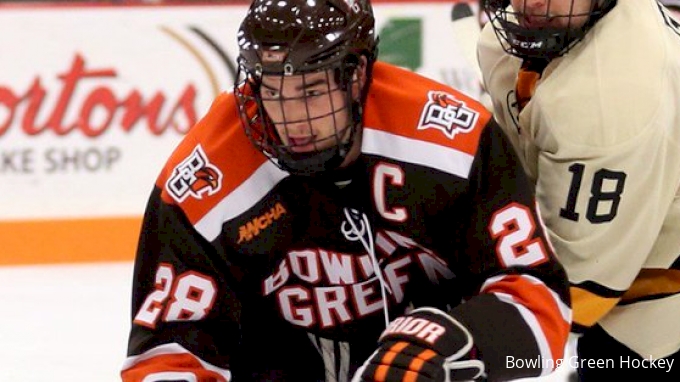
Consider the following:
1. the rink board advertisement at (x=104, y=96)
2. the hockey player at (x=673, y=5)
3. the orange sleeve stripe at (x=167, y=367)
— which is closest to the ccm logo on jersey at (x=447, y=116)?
the orange sleeve stripe at (x=167, y=367)

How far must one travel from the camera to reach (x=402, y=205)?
166 centimetres

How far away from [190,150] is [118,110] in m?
2.02

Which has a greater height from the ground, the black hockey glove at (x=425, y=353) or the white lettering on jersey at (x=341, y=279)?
the black hockey glove at (x=425, y=353)

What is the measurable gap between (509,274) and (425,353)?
0.70 ft

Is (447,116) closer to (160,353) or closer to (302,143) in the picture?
(302,143)

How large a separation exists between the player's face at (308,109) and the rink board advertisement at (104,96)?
201cm

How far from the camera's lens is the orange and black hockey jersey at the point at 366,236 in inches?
A: 64.1

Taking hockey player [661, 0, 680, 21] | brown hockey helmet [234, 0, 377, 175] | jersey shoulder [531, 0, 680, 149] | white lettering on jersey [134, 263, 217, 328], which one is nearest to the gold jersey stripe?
jersey shoulder [531, 0, 680, 149]

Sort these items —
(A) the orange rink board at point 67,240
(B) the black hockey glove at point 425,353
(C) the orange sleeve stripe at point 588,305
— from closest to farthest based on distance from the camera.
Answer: (B) the black hockey glove at point 425,353 → (C) the orange sleeve stripe at point 588,305 → (A) the orange rink board at point 67,240

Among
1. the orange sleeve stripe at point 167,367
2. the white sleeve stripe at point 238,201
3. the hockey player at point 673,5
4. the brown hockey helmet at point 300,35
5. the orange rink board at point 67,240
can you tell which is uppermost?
the brown hockey helmet at point 300,35

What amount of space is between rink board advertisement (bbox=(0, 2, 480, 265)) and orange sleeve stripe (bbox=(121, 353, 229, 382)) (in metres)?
1.95

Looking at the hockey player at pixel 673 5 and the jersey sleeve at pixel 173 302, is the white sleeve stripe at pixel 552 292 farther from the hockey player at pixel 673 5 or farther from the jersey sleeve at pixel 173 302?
the hockey player at pixel 673 5

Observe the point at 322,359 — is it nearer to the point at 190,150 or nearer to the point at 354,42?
the point at 190,150

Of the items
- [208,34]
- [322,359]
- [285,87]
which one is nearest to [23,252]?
[208,34]
